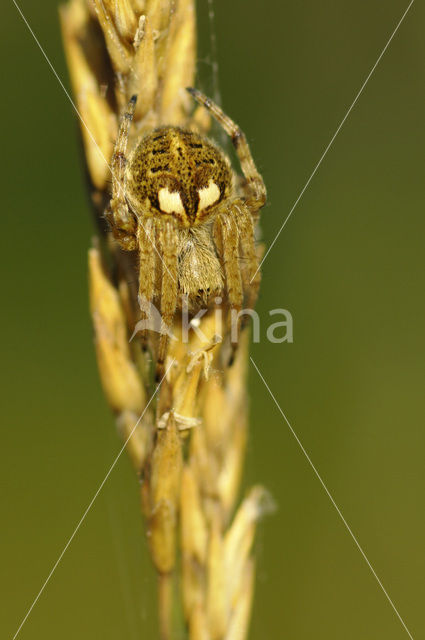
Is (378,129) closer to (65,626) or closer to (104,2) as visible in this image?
(104,2)

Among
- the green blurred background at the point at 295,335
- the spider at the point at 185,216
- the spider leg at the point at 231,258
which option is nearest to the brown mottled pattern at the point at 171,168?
the spider at the point at 185,216

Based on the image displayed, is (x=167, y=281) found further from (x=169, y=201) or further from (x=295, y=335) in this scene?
(x=295, y=335)

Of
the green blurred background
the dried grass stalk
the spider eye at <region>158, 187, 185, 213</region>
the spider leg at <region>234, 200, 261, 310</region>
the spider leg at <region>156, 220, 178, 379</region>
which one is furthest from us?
the green blurred background

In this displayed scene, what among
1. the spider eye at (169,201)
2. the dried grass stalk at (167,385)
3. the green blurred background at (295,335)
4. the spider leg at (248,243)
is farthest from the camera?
the green blurred background at (295,335)

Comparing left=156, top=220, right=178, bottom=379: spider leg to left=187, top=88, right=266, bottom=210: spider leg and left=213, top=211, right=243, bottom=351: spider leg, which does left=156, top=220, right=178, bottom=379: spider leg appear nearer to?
left=213, top=211, right=243, bottom=351: spider leg

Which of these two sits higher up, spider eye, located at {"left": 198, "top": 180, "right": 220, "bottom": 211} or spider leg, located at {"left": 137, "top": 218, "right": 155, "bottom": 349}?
spider eye, located at {"left": 198, "top": 180, "right": 220, "bottom": 211}

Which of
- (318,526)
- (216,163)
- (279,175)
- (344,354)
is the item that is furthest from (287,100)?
(318,526)

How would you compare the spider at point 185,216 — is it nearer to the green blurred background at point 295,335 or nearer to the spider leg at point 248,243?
the spider leg at point 248,243

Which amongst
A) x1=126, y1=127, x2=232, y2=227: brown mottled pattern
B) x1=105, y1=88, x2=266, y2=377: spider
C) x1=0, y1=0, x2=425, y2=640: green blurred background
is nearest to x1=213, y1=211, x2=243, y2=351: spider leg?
x1=105, y1=88, x2=266, y2=377: spider
